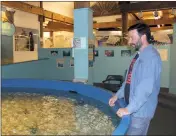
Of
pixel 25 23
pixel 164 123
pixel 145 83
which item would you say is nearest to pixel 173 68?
pixel 164 123

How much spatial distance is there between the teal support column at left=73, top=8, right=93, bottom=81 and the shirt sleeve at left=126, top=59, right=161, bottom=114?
2.93 m

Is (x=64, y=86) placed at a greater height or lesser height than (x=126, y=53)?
lesser

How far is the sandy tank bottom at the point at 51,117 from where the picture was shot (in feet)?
7.12

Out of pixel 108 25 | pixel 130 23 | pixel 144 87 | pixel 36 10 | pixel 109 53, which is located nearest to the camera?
pixel 144 87

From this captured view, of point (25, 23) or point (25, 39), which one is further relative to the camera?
point (25, 23)

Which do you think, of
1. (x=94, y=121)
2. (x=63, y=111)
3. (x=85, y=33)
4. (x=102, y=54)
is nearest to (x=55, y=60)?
(x=102, y=54)

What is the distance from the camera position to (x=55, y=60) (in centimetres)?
790

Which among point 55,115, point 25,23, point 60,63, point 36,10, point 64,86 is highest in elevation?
point 36,10

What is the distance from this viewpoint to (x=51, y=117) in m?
2.69

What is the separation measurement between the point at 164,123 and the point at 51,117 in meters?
2.09

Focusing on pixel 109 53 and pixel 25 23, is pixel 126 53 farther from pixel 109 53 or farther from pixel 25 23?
pixel 25 23

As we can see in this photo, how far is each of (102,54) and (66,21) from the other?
17.8 feet

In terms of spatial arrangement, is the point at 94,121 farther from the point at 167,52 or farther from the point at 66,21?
the point at 66,21

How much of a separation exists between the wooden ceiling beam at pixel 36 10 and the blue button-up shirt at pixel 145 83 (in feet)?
22.7
